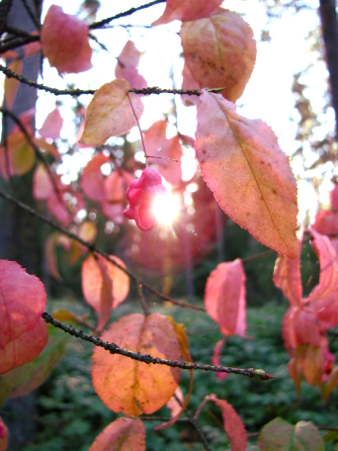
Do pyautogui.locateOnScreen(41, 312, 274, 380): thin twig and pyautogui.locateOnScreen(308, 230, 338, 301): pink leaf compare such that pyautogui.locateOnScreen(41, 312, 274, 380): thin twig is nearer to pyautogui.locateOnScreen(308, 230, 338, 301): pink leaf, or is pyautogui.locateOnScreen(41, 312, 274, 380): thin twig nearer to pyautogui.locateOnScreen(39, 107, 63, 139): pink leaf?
pyautogui.locateOnScreen(308, 230, 338, 301): pink leaf

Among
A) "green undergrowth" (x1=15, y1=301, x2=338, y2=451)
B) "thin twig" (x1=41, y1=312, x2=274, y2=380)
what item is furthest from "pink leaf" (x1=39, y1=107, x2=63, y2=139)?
"green undergrowth" (x1=15, y1=301, x2=338, y2=451)

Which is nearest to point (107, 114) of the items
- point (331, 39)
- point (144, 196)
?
point (144, 196)

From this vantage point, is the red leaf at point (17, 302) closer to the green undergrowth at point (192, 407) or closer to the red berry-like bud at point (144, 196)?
the red berry-like bud at point (144, 196)

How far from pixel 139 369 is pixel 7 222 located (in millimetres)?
923

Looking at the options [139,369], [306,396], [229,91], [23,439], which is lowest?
[306,396]

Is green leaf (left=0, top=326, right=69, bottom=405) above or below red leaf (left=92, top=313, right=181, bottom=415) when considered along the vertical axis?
below

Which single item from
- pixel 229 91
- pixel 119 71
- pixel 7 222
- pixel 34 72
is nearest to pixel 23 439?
pixel 7 222

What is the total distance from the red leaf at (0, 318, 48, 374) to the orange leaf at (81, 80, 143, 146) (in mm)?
175

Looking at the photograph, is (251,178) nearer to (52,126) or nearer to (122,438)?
(122,438)

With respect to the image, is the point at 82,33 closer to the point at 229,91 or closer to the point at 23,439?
the point at 229,91

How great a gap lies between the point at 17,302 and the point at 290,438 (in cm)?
37

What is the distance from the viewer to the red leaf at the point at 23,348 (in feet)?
1.04

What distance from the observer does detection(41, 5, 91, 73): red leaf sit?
1.52ft

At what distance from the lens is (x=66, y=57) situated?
49 cm
